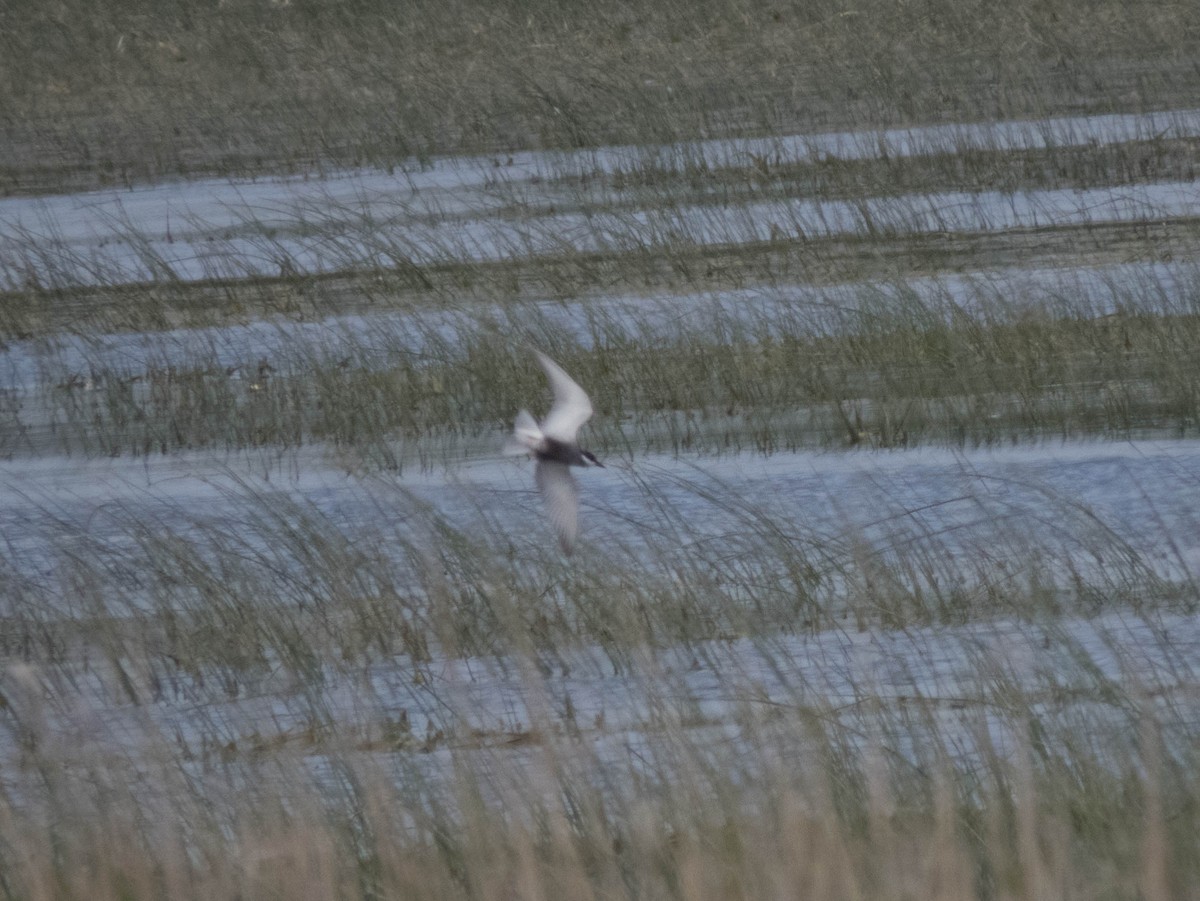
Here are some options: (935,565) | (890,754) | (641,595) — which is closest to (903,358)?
(935,565)

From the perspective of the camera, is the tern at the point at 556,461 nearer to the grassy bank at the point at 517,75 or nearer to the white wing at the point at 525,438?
the white wing at the point at 525,438

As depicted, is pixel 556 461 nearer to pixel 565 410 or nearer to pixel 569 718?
pixel 565 410

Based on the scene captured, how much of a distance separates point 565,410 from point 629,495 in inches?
96.7

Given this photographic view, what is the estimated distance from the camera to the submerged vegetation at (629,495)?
3736 mm

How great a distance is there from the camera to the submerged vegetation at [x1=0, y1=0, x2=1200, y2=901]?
3736 millimetres

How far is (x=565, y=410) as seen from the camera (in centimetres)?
461

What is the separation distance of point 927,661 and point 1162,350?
3.43 meters

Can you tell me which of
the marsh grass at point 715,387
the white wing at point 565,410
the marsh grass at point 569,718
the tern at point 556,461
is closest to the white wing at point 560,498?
the tern at point 556,461

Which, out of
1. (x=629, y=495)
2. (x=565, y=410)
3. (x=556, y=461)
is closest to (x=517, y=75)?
(x=629, y=495)

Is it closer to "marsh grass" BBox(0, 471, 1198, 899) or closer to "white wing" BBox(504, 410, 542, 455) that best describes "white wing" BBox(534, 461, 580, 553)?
"white wing" BBox(504, 410, 542, 455)

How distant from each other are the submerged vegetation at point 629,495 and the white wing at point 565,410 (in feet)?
2.31

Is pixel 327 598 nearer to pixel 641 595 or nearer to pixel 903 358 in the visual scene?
pixel 641 595

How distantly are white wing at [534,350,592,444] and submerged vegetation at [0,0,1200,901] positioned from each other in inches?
27.7

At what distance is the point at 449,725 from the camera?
4883 mm
